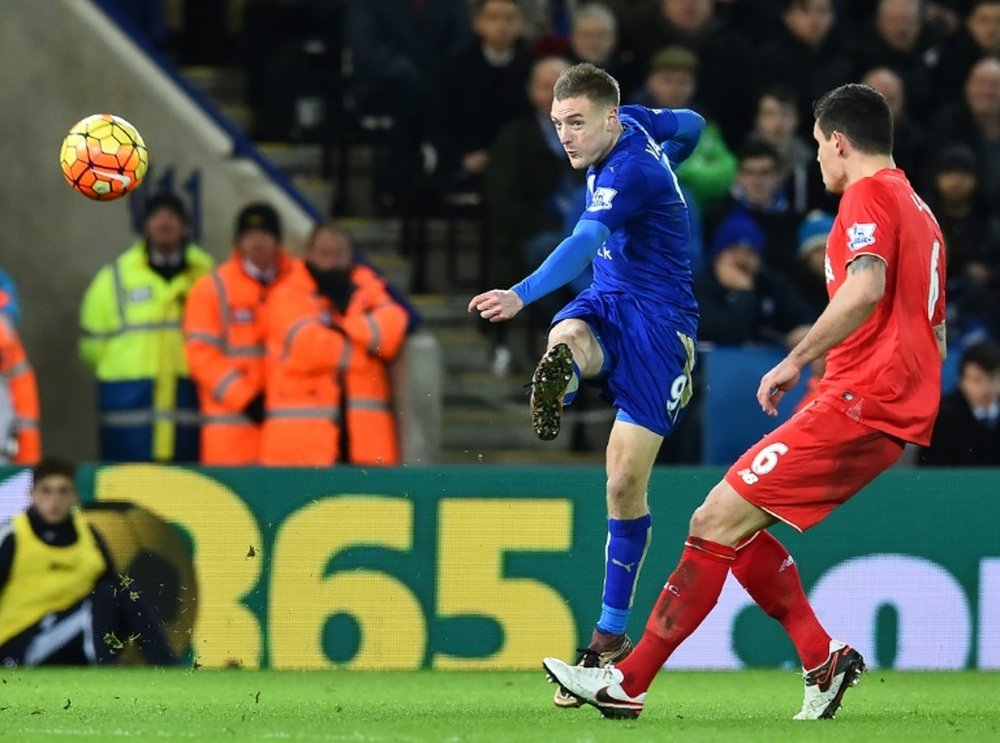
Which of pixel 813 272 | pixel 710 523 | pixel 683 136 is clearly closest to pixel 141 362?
pixel 813 272

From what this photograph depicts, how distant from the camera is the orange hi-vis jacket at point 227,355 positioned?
12.7m

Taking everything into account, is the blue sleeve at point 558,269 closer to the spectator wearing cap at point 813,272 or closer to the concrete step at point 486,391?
the spectator wearing cap at point 813,272

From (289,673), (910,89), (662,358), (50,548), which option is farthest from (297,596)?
(910,89)

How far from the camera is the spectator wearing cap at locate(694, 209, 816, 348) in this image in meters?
12.9

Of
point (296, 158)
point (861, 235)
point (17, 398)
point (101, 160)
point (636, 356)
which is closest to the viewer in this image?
point (861, 235)

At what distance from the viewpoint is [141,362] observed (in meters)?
13.1

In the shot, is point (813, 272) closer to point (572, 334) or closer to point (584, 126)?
point (584, 126)

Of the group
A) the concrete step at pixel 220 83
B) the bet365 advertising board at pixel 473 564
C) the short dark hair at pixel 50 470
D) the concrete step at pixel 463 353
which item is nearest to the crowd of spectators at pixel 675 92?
the concrete step at pixel 220 83

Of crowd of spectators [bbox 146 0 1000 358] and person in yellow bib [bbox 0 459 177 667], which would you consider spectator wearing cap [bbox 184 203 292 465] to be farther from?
crowd of spectators [bbox 146 0 1000 358]

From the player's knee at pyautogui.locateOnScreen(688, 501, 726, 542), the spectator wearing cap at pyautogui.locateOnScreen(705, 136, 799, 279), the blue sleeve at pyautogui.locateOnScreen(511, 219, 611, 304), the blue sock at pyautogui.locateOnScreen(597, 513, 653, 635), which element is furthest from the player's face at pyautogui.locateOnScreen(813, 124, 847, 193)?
the spectator wearing cap at pyautogui.locateOnScreen(705, 136, 799, 279)

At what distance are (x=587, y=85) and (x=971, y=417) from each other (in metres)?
4.68

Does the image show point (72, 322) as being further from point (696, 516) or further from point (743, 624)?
point (696, 516)

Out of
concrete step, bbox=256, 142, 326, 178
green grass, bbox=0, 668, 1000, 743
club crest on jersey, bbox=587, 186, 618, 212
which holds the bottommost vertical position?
green grass, bbox=0, 668, 1000, 743

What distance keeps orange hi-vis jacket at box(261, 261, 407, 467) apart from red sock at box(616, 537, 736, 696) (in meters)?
4.43
